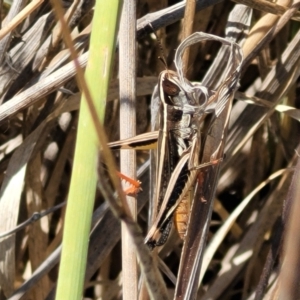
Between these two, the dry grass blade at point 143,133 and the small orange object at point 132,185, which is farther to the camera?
the dry grass blade at point 143,133

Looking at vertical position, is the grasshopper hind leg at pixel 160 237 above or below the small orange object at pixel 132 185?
below

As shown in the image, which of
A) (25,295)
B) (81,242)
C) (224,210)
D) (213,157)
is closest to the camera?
(81,242)

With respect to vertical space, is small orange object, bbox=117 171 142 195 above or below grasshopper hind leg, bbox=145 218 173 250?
above

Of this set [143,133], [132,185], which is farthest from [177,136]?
[143,133]

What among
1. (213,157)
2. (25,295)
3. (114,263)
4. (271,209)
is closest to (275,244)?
(213,157)

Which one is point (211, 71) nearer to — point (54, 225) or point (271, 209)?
point (271, 209)

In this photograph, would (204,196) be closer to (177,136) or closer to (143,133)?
(177,136)

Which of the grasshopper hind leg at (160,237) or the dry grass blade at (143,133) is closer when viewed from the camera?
the grasshopper hind leg at (160,237)

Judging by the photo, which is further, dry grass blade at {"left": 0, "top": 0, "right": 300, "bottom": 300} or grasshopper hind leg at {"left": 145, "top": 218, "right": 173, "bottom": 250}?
dry grass blade at {"left": 0, "top": 0, "right": 300, "bottom": 300}
